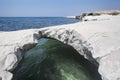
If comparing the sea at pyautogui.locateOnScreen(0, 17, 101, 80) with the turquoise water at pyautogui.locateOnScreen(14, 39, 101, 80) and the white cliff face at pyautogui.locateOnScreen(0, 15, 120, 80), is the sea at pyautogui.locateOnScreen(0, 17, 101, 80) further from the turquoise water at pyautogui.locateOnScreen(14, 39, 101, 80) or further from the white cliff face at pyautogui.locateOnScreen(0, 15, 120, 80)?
the white cliff face at pyautogui.locateOnScreen(0, 15, 120, 80)

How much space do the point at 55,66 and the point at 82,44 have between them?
180 cm

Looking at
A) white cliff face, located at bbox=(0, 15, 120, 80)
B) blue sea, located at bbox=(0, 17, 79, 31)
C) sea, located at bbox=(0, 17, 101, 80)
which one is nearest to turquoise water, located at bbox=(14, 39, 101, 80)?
sea, located at bbox=(0, 17, 101, 80)

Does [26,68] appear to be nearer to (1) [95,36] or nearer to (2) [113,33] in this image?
(1) [95,36]

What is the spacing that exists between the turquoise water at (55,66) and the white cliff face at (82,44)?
0.81 m

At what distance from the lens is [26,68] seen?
25.1ft

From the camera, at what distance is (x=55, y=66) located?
7.43 m

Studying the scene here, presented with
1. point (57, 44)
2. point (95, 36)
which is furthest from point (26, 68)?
point (95, 36)

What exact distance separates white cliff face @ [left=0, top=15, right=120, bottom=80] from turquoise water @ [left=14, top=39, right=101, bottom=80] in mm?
808

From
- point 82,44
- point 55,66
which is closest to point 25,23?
point 55,66

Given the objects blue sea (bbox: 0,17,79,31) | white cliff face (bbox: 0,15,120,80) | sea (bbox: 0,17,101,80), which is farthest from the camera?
blue sea (bbox: 0,17,79,31)

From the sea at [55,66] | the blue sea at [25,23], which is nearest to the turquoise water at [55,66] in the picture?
the sea at [55,66]

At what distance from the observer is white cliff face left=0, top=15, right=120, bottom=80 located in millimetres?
4562

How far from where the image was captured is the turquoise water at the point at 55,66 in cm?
688

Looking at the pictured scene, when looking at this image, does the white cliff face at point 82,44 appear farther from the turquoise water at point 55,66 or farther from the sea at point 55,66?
the turquoise water at point 55,66
